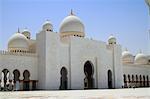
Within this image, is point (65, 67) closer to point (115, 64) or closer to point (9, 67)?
point (9, 67)

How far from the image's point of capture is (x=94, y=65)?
1136 inches

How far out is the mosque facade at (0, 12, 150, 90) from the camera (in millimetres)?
23922

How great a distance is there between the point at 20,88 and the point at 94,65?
30.1 ft

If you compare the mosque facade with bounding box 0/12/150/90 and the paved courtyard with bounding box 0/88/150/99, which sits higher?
the mosque facade with bounding box 0/12/150/90

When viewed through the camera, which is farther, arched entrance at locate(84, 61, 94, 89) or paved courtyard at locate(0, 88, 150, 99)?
arched entrance at locate(84, 61, 94, 89)

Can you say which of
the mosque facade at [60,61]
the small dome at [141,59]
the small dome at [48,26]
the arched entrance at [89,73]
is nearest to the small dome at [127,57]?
the small dome at [141,59]

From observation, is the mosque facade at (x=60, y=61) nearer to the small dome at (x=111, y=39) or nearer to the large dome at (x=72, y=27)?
the large dome at (x=72, y=27)

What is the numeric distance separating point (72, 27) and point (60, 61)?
5.46 metres

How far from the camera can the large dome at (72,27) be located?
2925 centimetres

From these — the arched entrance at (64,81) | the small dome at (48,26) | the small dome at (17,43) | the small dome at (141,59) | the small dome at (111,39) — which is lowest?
the arched entrance at (64,81)

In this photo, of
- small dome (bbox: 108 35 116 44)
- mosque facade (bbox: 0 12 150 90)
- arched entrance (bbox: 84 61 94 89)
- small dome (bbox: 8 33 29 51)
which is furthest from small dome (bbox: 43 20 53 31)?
small dome (bbox: 108 35 116 44)

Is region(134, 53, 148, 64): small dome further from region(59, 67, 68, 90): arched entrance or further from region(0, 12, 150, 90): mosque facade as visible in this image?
region(59, 67, 68, 90): arched entrance

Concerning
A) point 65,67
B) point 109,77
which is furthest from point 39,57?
point 109,77

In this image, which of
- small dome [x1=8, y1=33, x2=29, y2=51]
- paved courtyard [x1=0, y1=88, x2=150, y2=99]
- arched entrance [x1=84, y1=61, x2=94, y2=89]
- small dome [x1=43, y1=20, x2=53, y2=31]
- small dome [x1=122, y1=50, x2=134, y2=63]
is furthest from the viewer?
small dome [x1=122, y1=50, x2=134, y2=63]
